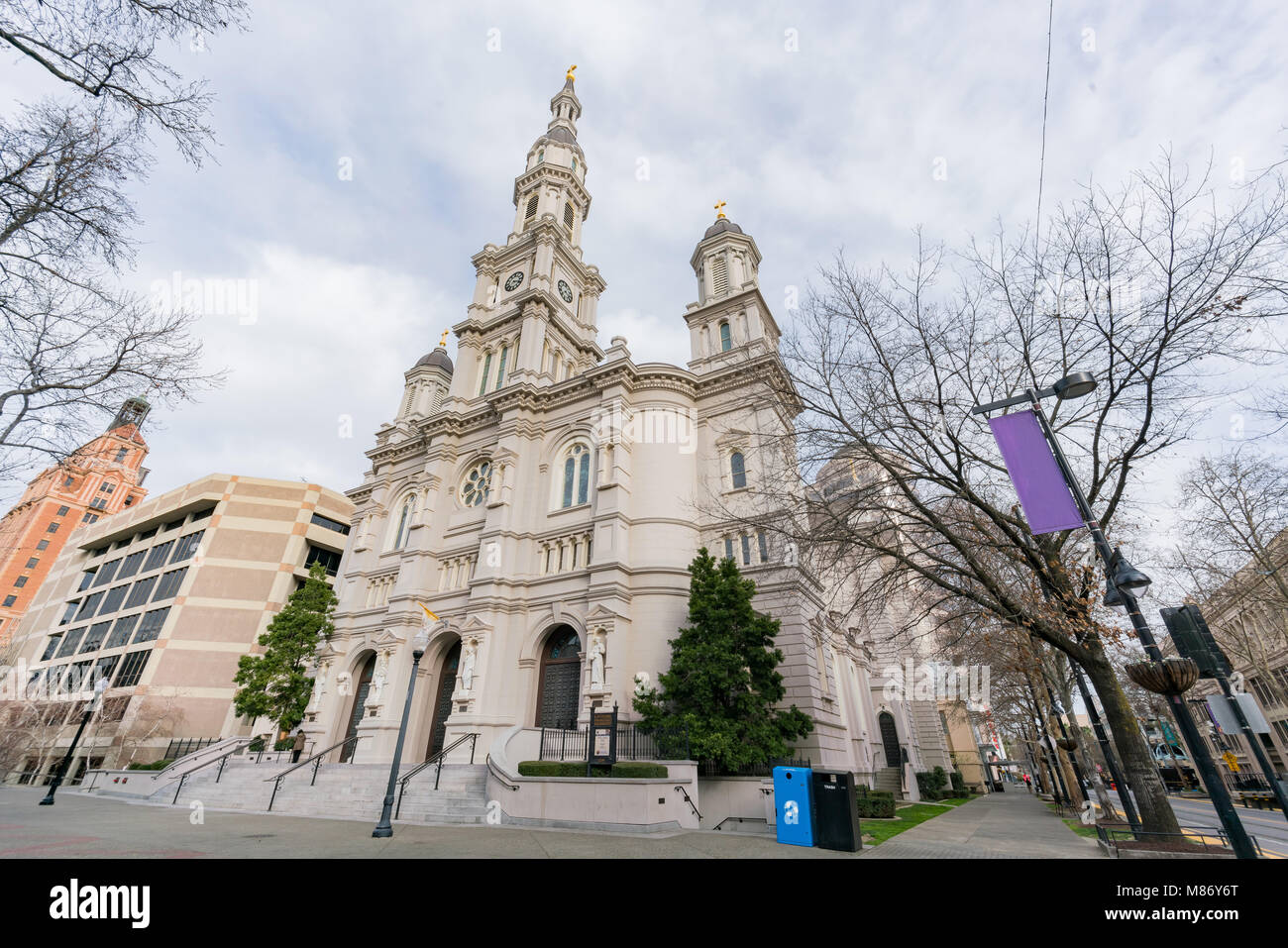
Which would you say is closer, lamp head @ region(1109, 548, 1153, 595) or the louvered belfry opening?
lamp head @ region(1109, 548, 1153, 595)

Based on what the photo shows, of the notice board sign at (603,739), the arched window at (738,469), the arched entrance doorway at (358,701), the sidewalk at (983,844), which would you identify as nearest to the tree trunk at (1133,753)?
the sidewalk at (983,844)

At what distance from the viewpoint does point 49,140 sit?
8.33 metres

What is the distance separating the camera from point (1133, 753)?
10.3 meters

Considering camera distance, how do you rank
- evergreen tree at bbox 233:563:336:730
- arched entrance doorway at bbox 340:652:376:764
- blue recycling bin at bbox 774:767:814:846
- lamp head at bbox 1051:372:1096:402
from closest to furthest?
1. lamp head at bbox 1051:372:1096:402
2. blue recycling bin at bbox 774:767:814:846
3. arched entrance doorway at bbox 340:652:376:764
4. evergreen tree at bbox 233:563:336:730

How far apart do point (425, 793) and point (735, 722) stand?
9287 mm

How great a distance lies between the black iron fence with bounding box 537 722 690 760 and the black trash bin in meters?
4.70

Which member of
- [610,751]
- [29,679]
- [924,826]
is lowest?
[924,826]

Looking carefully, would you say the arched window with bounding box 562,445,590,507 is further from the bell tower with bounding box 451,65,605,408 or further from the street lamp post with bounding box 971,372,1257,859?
the street lamp post with bounding box 971,372,1257,859

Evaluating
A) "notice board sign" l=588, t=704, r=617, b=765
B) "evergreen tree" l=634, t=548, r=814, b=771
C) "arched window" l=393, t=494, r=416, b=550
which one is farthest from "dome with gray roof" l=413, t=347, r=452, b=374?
"notice board sign" l=588, t=704, r=617, b=765

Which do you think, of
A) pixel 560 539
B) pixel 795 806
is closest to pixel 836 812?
pixel 795 806

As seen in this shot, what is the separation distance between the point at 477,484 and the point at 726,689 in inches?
745

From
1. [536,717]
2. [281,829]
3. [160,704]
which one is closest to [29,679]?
[160,704]

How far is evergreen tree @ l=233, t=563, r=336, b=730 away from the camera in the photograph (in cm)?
2702
